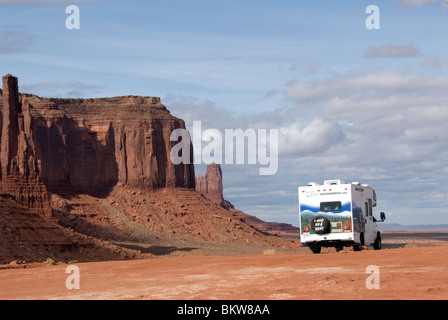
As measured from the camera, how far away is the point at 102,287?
19.8 meters

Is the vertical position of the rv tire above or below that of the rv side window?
below

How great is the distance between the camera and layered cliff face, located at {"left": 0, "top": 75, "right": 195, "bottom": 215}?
108375 millimetres

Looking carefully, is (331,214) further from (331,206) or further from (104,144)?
(104,144)

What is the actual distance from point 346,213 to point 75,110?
319 ft

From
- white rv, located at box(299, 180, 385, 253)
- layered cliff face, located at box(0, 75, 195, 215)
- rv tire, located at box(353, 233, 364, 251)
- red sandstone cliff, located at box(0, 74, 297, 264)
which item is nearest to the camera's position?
white rv, located at box(299, 180, 385, 253)

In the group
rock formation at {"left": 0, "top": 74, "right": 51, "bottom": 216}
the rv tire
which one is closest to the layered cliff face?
rock formation at {"left": 0, "top": 74, "right": 51, "bottom": 216}

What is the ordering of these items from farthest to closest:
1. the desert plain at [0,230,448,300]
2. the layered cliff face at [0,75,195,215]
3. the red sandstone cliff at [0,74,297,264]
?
the layered cliff face at [0,75,195,215]
the red sandstone cliff at [0,74,297,264]
the desert plain at [0,230,448,300]

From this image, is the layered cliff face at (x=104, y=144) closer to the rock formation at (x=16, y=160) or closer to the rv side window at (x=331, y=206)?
the rock formation at (x=16, y=160)

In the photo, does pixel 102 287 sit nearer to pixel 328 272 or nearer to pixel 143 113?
pixel 328 272

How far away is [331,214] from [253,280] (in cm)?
1206

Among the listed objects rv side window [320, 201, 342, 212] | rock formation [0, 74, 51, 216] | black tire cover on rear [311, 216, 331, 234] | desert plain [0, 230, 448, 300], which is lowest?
desert plain [0, 230, 448, 300]

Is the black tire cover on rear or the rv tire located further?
the rv tire

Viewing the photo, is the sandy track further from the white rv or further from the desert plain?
the white rv
